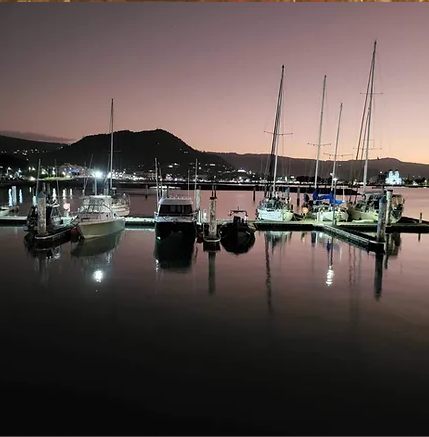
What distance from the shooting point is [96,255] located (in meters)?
11.0

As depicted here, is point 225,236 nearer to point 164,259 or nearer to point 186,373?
point 164,259

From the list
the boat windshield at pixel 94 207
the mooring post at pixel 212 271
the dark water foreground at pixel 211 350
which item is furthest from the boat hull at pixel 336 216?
the boat windshield at pixel 94 207

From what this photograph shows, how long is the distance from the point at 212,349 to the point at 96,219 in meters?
8.64

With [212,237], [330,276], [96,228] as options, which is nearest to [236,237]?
[212,237]

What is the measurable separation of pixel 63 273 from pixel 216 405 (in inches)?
237

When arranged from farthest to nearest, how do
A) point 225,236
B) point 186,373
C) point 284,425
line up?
point 225,236 < point 186,373 < point 284,425

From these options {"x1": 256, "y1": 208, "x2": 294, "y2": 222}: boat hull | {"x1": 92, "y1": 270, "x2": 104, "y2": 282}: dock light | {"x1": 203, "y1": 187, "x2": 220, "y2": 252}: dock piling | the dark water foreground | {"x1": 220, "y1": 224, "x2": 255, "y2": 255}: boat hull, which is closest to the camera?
the dark water foreground

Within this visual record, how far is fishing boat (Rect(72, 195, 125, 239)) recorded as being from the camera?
12.6 metres

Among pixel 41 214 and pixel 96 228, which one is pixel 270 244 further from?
pixel 41 214

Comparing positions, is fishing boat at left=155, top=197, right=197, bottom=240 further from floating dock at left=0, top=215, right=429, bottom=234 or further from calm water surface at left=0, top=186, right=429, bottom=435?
floating dock at left=0, top=215, right=429, bottom=234

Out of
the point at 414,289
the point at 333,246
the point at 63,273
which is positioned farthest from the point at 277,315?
the point at 333,246

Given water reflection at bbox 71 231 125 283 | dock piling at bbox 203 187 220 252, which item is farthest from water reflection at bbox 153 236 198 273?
water reflection at bbox 71 231 125 283

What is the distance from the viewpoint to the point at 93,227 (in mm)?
12688

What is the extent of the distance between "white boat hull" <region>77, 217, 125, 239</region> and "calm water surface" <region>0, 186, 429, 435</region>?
2.71m
